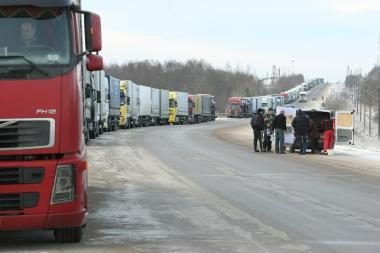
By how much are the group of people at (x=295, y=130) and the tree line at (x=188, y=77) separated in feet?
404

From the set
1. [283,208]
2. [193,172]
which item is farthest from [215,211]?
[193,172]

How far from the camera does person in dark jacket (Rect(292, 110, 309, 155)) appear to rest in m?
25.8

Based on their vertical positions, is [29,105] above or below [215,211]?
above

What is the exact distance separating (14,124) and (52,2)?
1.52m

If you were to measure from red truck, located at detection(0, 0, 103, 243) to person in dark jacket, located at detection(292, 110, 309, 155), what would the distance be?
18728 millimetres

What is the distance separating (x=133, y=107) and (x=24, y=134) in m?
47.0

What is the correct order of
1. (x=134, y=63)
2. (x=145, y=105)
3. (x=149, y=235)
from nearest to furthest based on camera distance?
(x=149, y=235) → (x=145, y=105) → (x=134, y=63)

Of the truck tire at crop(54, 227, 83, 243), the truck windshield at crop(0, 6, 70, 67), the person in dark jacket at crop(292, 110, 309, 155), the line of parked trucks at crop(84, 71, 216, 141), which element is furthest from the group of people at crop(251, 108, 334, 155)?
the truck windshield at crop(0, 6, 70, 67)

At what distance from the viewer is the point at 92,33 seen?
7980mm

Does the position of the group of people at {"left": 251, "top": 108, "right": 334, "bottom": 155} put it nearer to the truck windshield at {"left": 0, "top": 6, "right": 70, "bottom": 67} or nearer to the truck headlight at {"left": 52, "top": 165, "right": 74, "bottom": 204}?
the truck windshield at {"left": 0, "top": 6, "right": 70, "bottom": 67}

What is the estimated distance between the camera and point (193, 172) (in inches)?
717

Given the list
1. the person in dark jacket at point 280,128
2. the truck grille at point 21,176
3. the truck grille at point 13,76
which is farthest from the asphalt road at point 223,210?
the person in dark jacket at point 280,128

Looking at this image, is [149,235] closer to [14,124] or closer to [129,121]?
[14,124]

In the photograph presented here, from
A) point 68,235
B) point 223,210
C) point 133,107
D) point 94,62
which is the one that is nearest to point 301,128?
point 223,210
